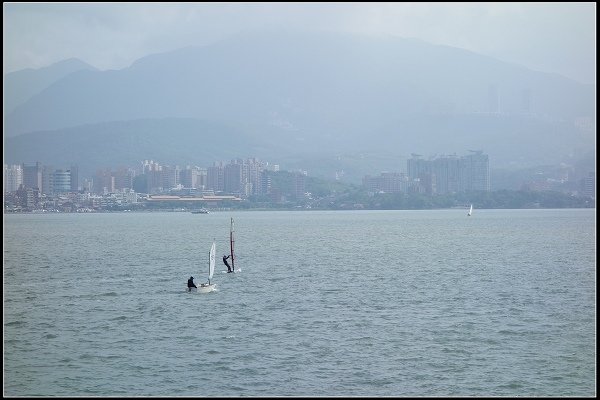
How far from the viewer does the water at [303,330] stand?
29422 millimetres

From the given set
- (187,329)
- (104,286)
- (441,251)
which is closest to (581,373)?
(187,329)

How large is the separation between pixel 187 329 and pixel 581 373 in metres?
16.4

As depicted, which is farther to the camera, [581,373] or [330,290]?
[330,290]

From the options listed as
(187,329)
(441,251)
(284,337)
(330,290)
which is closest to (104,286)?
(330,290)

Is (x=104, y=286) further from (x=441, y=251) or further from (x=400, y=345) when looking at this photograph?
(x=441, y=251)

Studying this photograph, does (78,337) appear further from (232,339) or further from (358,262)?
(358,262)

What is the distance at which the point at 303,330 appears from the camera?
38.4 meters

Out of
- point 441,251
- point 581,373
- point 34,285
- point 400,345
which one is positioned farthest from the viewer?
point 441,251

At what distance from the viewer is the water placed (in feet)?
96.5

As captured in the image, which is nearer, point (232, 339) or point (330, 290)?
point (232, 339)

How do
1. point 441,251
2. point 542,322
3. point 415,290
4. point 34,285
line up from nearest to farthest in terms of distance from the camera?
point 542,322, point 415,290, point 34,285, point 441,251

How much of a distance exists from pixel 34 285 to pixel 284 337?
26.5 meters

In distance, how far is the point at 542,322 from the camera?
40281mm

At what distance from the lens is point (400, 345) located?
34688 millimetres
